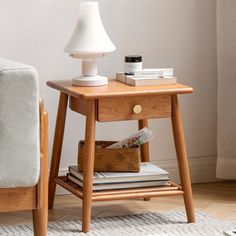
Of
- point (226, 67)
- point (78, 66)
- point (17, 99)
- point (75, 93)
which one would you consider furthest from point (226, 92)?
point (17, 99)

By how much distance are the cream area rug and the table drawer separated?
0.40 metres

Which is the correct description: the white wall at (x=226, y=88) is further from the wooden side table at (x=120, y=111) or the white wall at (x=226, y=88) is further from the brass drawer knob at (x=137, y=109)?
the brass drawer knob at (x=137, y=109)

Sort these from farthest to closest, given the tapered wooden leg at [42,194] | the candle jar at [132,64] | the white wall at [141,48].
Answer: the white wall at [141,48]
the candle jar at [132,64]
the tapered wooden leg at [42,194]

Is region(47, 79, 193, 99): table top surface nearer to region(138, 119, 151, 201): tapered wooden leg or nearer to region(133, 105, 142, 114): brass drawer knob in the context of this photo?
region(133, 105, 142, 114): brass drawer knob

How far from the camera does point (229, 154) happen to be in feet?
11.3

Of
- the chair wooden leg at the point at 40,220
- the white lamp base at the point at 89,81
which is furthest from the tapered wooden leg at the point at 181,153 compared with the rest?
the chair wooden leg at the point at 40,220

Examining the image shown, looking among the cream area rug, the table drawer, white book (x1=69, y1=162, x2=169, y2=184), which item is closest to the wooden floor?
the cream area rug

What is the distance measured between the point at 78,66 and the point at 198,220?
2.76 ft

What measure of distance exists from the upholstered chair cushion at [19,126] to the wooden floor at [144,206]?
630mm

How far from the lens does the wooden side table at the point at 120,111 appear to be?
2.74 m

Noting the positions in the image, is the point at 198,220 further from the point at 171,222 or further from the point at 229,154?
the point at 229,154

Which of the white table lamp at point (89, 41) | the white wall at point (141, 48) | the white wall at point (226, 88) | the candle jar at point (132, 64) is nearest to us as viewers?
the white table lamp at point (89, 41)

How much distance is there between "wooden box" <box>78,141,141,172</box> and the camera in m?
2.90

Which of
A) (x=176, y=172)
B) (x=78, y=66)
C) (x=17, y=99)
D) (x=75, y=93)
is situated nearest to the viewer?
(x=17, y=99)
